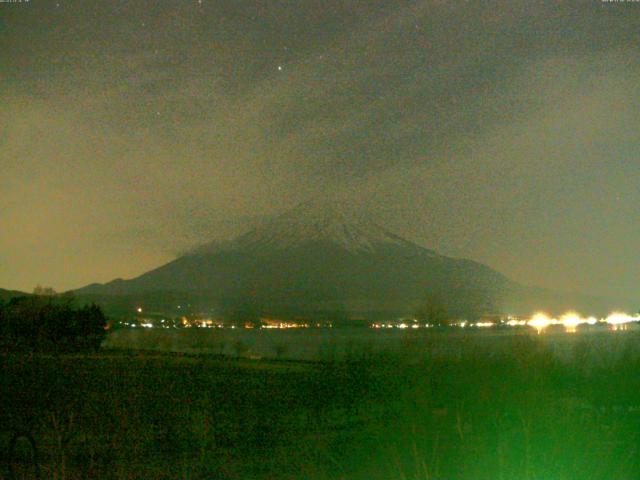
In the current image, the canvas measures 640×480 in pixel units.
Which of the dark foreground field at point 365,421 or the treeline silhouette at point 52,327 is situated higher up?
the treeline silhouette at point 52,327

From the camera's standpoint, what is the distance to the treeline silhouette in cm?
6147

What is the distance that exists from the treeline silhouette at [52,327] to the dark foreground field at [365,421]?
3481 centimetres

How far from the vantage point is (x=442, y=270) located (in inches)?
6693

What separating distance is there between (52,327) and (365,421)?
168ft

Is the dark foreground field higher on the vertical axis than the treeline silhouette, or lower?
lower

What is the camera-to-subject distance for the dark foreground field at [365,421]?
38.7 ft

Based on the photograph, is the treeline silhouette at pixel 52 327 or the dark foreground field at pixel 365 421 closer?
the dark foreground field at pixel 365 421

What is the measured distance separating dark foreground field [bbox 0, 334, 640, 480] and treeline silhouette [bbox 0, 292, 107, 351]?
114ft

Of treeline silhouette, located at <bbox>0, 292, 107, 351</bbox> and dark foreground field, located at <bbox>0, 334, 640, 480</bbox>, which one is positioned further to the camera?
treeline silhouette, located at <bbox>0, 292, 107, 351</bbox>

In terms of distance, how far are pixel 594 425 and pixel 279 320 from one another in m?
144

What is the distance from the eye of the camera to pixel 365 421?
17266mm

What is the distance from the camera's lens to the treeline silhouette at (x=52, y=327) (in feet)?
202

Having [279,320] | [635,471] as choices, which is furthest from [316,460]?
[279,320]

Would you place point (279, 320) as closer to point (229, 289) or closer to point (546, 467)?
point (229, 289)
